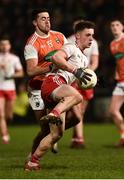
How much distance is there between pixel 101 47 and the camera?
79.5ft

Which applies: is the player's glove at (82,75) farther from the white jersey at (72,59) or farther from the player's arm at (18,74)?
the player's arm at (18,74)

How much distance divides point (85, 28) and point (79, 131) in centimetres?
518

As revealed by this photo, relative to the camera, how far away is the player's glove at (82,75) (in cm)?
907

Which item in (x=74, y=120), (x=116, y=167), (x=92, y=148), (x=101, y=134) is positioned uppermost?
(x=74, y=120)

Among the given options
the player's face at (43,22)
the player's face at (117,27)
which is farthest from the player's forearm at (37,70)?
the player's face at (117,27)

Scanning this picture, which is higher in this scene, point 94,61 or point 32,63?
point 32,63

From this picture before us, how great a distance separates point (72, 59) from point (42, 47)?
1382mm

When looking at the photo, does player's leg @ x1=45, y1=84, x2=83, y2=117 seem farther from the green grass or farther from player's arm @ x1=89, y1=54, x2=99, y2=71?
player's arm @ x1=89, y1=54, x2=99, y2=71

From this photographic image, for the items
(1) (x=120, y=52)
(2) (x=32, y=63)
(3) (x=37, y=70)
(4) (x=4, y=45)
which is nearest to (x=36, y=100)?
(2) (x=32, y=63)

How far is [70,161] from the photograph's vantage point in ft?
36.4

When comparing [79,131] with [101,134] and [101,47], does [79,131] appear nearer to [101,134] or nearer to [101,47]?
[101,134]

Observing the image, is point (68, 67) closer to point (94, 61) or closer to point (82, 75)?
point (82, 75)

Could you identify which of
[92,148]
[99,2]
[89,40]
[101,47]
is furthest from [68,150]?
[99,2]

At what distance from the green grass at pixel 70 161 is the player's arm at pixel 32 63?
4.45 ft
